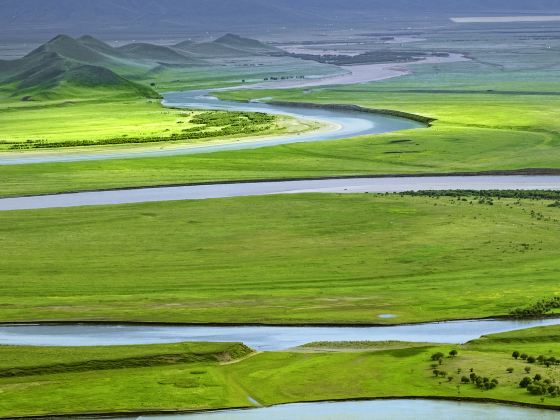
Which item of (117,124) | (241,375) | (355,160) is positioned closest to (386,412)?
(241,375)

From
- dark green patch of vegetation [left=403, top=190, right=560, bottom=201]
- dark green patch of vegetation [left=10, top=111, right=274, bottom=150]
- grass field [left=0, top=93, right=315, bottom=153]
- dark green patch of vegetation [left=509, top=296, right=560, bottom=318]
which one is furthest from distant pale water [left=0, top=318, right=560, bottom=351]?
dark green patch of vegetation [left=10, top=111, right=274, bottom=150]

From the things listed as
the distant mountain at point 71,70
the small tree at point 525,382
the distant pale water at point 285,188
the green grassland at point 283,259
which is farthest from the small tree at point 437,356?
the distant mountain at point 71,70

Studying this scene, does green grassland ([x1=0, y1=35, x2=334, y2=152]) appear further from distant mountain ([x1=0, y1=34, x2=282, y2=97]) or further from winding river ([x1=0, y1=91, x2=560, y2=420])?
winding river ([x1=0, y1=91, x2=560, y2=420])

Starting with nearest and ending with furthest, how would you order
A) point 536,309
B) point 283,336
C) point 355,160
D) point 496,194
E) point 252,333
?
point 283,336
point 252,333
point 536,309
point 496,194
point 355,160

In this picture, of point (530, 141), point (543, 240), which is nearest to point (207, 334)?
point (543, 240)

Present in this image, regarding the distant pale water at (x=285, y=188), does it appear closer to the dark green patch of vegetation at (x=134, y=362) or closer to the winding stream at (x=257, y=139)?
the winding stream at (x=257, y=139)

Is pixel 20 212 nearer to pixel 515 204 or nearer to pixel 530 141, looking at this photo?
pixel 515 204

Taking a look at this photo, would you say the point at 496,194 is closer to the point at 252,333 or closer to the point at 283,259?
the point at 283,259
